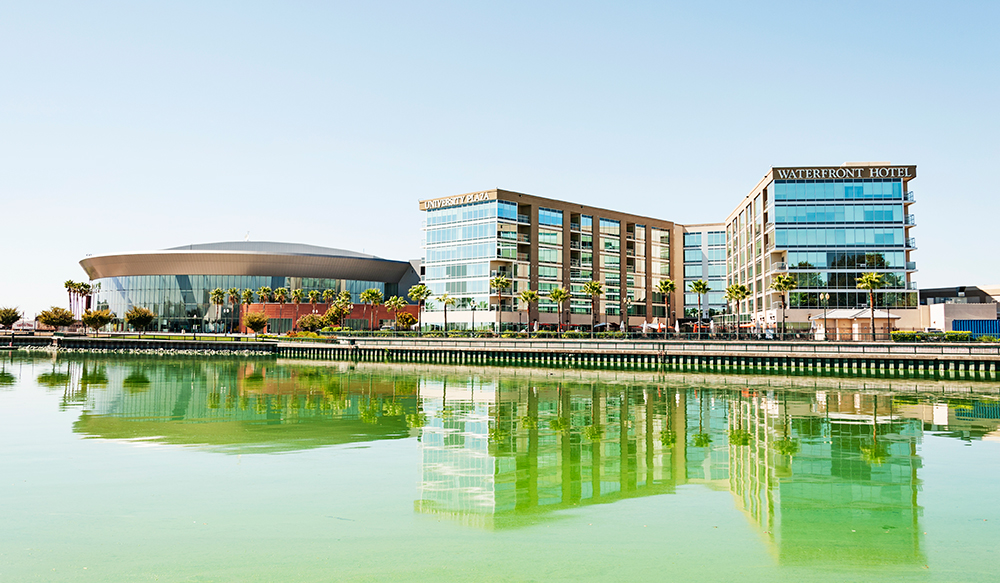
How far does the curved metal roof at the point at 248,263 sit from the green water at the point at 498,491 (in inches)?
4350

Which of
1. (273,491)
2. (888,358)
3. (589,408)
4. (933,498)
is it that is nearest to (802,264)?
(888,358)

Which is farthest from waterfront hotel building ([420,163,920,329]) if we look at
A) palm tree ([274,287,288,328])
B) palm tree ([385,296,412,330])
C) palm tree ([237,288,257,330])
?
palm tree ([237,288,257,330])

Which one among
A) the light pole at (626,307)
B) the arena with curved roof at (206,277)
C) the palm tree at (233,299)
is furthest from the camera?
the arena with curved roof at (206,277)

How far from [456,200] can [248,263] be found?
171 feet

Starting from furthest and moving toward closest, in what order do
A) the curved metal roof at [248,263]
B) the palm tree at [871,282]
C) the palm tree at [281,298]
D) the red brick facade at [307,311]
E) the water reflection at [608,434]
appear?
the curved metal roof at [248,263]
the red brick facade at [307,311]
the palm tree at [281,298]
the palm tree at [871,282]
the water reflection at [608,434]

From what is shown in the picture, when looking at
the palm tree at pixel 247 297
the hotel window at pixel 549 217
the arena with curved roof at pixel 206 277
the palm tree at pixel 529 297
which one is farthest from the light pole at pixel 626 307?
the palm tree at pixel 247 297

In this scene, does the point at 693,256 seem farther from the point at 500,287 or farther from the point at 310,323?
the point at 310,323

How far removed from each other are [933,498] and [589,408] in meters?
21.1

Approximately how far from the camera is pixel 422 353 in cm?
8694

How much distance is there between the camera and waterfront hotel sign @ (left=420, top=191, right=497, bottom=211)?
11947 centimetres

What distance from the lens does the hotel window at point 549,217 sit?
126 meters

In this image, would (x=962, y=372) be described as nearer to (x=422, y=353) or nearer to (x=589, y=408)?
(x=589, y=408)

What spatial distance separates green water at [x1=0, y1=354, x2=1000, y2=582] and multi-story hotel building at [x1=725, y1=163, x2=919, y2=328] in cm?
6832

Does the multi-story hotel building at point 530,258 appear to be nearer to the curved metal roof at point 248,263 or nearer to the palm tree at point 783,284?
the palm tree at point 783,284
